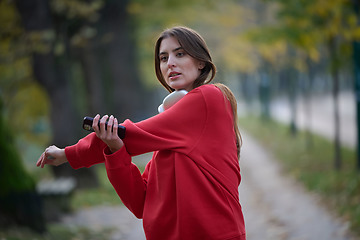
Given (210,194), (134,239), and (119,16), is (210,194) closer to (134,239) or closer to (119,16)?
(134,239)

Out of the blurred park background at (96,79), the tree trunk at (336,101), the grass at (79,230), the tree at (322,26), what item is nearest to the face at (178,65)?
the blurred park background at (96,79)

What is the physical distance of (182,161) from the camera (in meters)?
2.02

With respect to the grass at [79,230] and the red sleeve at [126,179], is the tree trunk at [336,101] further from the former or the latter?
the red sleeve at [126,179]

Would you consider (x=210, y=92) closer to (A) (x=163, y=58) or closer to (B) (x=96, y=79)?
(A) (x=163, y=58)

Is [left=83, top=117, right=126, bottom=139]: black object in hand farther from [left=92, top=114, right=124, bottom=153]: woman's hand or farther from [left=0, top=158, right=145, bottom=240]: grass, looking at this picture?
[left=0, top=158, right=145, bottom=240]: grass

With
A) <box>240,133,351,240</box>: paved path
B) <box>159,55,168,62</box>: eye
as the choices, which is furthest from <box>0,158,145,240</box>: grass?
<box>159,55,168,62</box>: eye

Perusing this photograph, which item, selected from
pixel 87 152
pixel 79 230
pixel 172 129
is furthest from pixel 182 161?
pixel 79 230

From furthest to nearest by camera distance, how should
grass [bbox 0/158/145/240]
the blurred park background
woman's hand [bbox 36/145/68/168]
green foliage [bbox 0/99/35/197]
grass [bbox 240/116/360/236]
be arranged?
grass [bbox 240/116/360/236]
the blurred park background
green foliage [bbox 0/99/35/197]
grass [bbox 0/158/145/240]
woman's hand [bbox 36/145/68/168]

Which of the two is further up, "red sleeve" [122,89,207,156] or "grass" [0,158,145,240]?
"red sleeve" [122,89,207,156]

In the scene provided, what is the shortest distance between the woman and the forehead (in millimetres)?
267

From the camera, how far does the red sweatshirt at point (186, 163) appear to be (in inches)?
Answer: 78.7

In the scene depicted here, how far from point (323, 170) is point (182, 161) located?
7.81m

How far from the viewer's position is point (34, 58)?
917cm

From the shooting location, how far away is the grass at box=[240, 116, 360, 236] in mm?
6606
